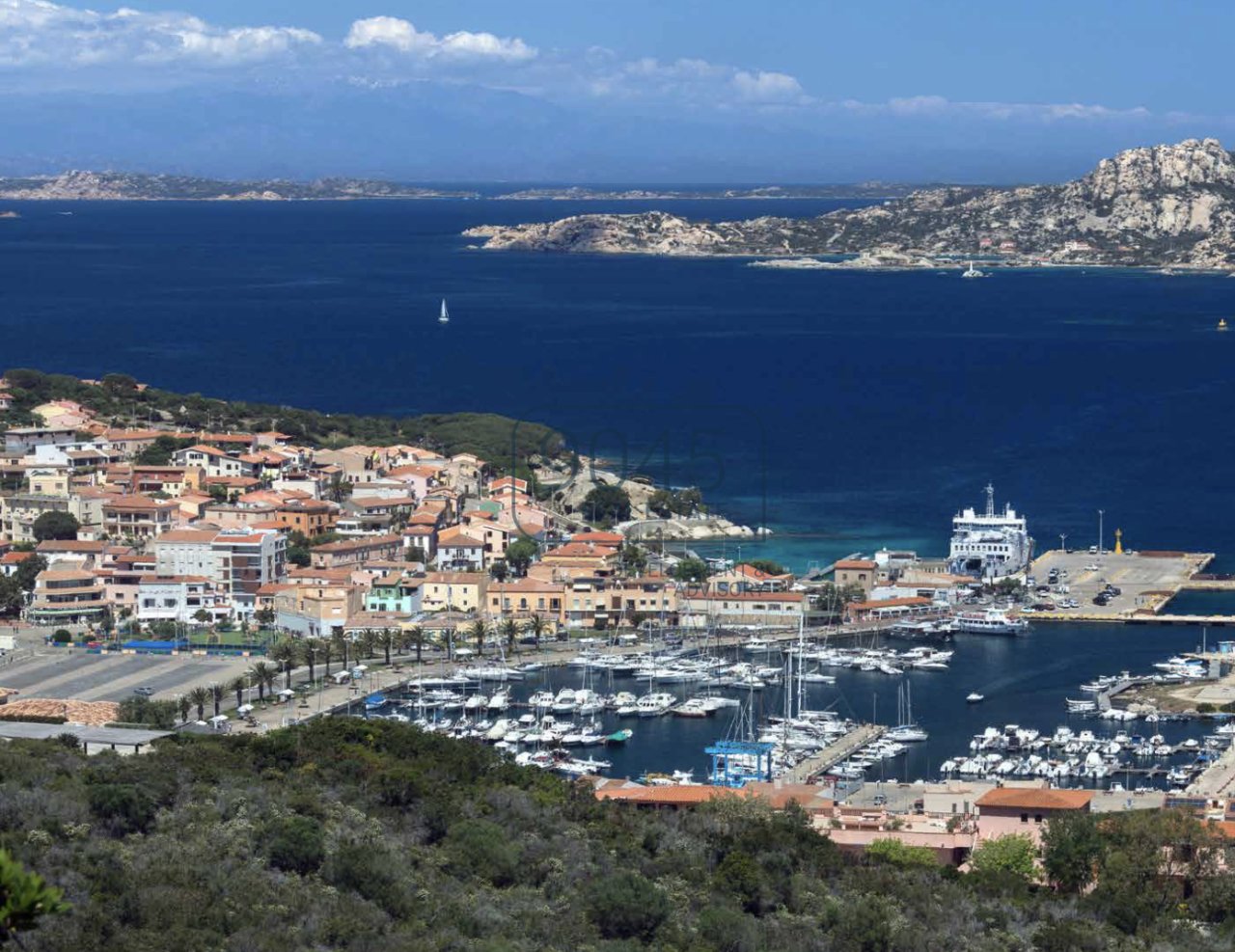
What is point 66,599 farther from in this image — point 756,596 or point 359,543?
point 756,596

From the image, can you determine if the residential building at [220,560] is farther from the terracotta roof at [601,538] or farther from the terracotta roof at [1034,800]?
the terracotta roof at [1034,800]

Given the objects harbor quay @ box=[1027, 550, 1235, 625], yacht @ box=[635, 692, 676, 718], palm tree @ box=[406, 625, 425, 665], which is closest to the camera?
yacht @ box=[635, 692, 676, 718]

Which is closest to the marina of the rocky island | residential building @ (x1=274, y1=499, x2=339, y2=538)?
residential building @ (x1=274, y1=499, x2=339, y2=538)

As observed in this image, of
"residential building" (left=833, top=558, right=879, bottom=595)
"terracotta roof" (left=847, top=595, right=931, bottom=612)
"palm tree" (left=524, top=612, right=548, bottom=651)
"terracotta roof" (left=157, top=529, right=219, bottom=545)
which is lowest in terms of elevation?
"terracotta roof" (left=847, top=595, right=931, bottom=612)

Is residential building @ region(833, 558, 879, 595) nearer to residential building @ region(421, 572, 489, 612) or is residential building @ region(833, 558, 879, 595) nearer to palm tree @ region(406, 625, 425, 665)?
residential building @ region(421, 572, 489, 612)

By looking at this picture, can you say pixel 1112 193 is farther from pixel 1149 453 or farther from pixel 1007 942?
pixel 1007 942

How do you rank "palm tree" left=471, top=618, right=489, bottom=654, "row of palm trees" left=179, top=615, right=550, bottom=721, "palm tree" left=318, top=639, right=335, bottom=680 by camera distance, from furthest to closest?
"palm tree" left=471, top=618, right=489, bottom=654 → "palm tree" left=318, top=639, right=335, bottom=680 → "row of palm trees" left=179, top=615, right=550, bottom=721

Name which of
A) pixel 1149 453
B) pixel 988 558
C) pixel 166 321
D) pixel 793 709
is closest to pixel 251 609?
pixel 793 709
